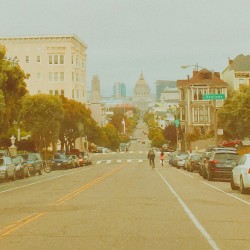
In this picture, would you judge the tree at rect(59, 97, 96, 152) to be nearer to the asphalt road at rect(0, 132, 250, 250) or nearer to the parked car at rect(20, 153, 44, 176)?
the parked car at rect(20, 153, 44, 176)

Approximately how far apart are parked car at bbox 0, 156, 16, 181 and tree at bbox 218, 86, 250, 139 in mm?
23697

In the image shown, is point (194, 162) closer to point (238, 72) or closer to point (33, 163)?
point (33, 163)

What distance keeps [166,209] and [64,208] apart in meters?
3.11

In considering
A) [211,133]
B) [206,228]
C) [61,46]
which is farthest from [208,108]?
[206,228]

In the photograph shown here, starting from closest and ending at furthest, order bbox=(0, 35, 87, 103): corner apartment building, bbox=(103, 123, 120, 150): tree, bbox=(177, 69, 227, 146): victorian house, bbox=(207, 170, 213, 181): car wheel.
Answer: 1. bbox=(207, 170, 213, 181): car wheel
2. bbox=(177, 69, 227, 146): victorian house
3. bbox=(0, 35, 87, 103): corner apartment building
4. bbox=(103, 123, 120, 150): tree

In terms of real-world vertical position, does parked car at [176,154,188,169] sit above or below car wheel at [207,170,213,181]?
above

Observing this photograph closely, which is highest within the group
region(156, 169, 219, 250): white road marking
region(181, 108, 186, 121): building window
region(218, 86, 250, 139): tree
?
region(181, 108, 186, 121): building window

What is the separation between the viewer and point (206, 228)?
1420 cm

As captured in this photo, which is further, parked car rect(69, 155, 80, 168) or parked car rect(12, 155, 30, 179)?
parked car rect(69, 155, 80, 168)

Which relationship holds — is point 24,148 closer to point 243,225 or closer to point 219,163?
point 219,163

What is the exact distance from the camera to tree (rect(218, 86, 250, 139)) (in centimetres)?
5550

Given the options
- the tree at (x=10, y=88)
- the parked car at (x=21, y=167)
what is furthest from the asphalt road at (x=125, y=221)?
the parked car at (x=21, y=167)

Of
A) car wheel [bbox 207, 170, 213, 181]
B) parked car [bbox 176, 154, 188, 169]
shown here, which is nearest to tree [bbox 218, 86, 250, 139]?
parked car [bbox 176, 154, 188, 169]

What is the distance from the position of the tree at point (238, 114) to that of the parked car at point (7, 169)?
23.7m
